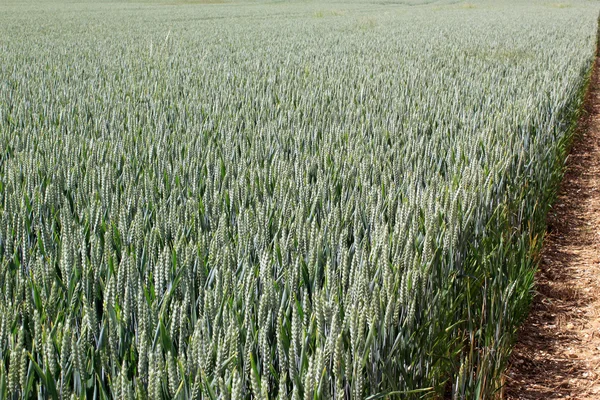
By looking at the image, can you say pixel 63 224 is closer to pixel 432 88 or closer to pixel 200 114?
pixel 200 114

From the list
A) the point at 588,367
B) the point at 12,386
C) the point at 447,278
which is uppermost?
the point at 12,386

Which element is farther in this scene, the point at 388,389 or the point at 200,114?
the point at 200,114

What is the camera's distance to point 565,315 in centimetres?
262

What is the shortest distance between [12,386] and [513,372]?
1.58 meters

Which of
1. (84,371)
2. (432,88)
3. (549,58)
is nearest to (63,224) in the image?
(84,371)

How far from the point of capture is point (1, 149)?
3605 millimetres

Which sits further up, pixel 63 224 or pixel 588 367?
pixel 63 224

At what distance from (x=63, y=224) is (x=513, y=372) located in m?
1.50

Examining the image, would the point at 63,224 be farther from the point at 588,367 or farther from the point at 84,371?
the point at 588,367

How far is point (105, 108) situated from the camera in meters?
→ 4.94

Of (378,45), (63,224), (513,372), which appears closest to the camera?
(63,224)

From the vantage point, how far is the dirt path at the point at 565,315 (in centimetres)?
215

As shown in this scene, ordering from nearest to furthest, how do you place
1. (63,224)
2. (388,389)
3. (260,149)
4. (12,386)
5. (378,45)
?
(12,386) → (388,389) → (63,224) → (260,149) → (378,45)

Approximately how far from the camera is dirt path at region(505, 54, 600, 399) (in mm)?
2154
